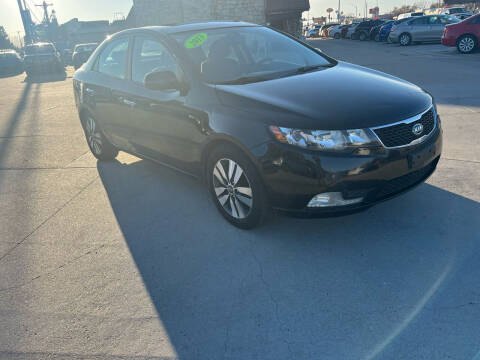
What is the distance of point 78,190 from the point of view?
5.04 m

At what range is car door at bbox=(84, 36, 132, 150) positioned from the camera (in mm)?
4727

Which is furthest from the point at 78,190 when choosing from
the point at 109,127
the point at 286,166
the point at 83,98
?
the point at 286,166

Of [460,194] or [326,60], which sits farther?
[326,60]

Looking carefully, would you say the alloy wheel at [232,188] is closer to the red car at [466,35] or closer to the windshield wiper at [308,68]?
the windshield wiper at [308,68]

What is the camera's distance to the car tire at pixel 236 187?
3.29 meters

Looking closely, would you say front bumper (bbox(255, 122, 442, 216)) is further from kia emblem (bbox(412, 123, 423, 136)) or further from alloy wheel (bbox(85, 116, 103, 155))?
alloy wheel (bbox(85, 116, 103, 155))

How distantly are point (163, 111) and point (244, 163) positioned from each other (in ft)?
3.84

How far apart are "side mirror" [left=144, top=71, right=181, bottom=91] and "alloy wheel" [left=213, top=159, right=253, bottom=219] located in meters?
0.80

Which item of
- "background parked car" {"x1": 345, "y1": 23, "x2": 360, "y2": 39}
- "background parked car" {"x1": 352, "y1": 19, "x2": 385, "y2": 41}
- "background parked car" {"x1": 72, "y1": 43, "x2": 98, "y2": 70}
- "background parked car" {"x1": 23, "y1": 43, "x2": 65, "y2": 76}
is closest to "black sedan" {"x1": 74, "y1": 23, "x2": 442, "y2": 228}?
"background parked car" {"x1": 72, "y1": 43, "x2": 98, "y2": 70}

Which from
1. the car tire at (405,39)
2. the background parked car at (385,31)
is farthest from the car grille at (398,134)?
the background parked car at (385,31)

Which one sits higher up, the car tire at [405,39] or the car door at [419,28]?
the car door at [419,28]

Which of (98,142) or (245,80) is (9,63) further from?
(245,80)

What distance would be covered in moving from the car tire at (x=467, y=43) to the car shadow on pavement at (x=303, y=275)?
13921 mm

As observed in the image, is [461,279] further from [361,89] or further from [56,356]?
[56,356]
